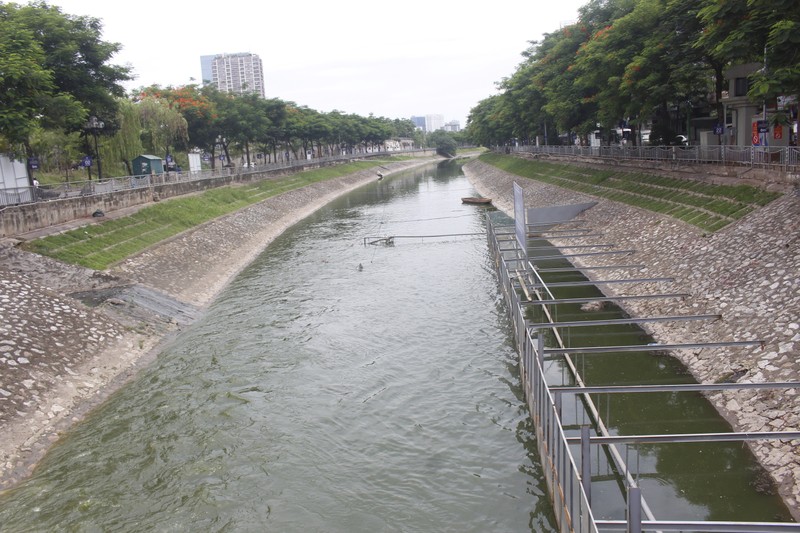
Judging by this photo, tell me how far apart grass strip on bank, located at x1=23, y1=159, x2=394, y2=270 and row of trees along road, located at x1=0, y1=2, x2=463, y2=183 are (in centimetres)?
549

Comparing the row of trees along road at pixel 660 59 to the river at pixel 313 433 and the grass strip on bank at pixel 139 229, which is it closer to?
the river at pixel 313 433

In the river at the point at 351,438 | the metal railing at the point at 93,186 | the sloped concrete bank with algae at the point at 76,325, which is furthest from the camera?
the metal railing at the point at 93,186

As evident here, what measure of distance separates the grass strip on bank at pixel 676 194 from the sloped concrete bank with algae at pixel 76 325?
79.3 feet

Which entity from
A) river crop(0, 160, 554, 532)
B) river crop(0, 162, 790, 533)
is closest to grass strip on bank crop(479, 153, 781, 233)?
river crop(0, 162, 790, 533)

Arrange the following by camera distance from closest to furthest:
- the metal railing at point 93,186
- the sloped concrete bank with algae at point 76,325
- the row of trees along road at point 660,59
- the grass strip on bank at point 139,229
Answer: the sloped concrete bank with algae at point 76,325, the row of trees along road at point 660,59, the grass strip on bank at point 139,229, the metal railing at point 93,186

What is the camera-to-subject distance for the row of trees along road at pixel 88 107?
29.3 metres

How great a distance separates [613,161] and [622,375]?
122ft

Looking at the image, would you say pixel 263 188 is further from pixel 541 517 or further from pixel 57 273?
pixel 541 517

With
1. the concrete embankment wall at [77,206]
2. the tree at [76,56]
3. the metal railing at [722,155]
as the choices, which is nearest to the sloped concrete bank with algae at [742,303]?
the metal railing at [722,155]

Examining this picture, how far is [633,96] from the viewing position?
133 ft

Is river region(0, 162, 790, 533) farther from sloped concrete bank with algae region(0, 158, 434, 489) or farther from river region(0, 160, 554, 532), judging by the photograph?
sloped concrete bank with algae region(0, 158, 434, 489)

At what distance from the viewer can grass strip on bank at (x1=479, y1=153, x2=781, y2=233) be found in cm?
2678

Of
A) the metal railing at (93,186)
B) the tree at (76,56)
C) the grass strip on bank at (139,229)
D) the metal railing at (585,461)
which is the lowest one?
the metal railing at (585,461)

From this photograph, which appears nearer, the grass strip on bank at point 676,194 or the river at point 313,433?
the river at point 313,433
